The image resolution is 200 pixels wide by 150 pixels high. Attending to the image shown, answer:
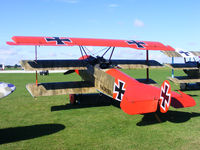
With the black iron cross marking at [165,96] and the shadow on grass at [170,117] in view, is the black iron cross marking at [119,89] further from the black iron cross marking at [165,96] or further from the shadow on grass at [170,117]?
the black iron cross marking at [165,96]

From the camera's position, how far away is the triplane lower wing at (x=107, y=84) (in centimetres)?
577

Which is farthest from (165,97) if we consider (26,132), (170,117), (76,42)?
(76,42)

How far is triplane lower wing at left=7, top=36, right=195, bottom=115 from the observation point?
18.9ft

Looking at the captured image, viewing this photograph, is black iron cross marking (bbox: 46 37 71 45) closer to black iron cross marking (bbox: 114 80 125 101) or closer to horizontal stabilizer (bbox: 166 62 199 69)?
black iron cross marking (bbox: 114 80 125 101)

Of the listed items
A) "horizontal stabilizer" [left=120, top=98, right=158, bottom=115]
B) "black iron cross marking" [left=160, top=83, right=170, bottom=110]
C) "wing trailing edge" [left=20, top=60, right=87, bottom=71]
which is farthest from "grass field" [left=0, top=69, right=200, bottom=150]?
"wing trailing edge" [left=20, top=60, right=87, bottom=71]

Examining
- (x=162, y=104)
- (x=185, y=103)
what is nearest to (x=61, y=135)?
(x=162, y=104)

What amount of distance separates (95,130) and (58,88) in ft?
11.2

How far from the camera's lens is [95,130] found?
5.97m

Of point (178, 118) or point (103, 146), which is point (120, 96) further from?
point (103, 146)

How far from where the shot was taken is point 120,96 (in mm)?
7238

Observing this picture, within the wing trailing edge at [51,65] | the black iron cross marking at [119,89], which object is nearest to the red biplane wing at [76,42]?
the wing trailing edge at [51,65]

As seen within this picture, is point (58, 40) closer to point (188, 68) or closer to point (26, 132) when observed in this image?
point (26, 132)

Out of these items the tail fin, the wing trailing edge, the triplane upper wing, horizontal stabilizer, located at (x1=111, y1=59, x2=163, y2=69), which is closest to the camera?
the tail fin

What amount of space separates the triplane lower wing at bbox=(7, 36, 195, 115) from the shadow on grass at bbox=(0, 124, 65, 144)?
80.2 inches
